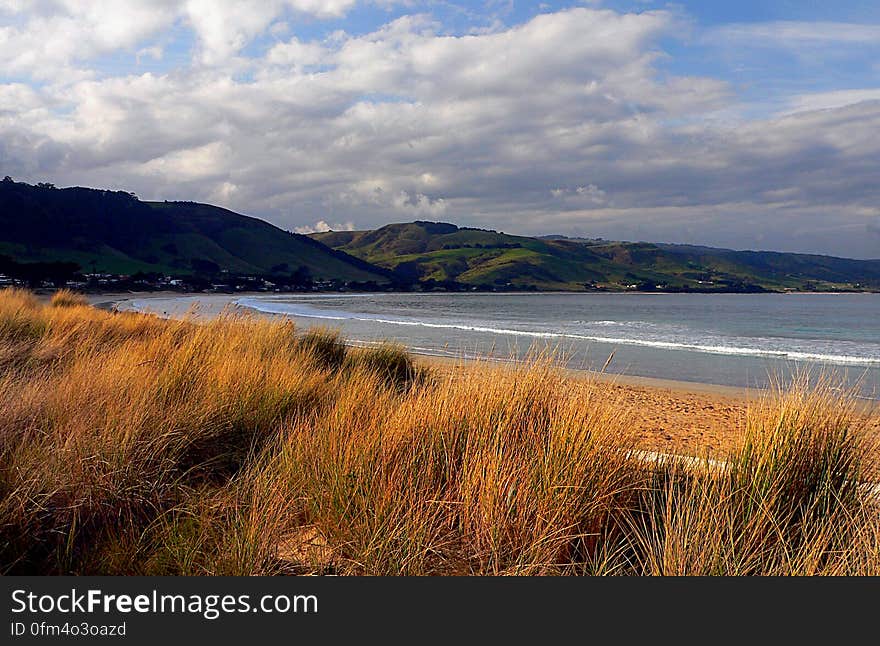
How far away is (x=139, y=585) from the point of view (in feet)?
8.71

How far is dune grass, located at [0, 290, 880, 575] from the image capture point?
3.17 m

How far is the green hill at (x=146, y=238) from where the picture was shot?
118 m

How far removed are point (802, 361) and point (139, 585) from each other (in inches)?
926

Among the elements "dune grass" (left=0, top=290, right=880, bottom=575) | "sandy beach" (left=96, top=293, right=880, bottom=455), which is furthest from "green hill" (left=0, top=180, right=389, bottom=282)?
"dune grass" (left=0, top=290, right=880, bottom=575)

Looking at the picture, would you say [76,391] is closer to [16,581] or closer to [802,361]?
[16,581]

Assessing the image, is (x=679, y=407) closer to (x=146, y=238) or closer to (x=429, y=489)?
(x=429, y=489)

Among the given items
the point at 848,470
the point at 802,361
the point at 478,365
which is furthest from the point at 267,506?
the point at 802,361

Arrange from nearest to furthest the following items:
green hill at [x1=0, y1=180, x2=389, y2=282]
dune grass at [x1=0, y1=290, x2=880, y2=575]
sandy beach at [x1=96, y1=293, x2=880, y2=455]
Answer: dune grass at [x1=0, y1=290, x2=880, y2=575]
sandy beach at [x1=96, y1=293, x2=880, y2=455]
green hill at [x1=0, y1=180, x2=389, y2=282]

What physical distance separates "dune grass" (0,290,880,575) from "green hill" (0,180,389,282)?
111 meters

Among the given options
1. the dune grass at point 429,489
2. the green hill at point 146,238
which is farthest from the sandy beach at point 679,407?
the green hill at point 146,238

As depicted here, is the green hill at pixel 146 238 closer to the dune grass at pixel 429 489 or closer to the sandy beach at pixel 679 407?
the sandy beach at pixel 679 407

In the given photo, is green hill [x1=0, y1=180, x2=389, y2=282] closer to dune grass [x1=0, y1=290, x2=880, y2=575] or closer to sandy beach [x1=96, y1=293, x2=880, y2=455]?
sandy beach [x1=96, y1=293, x2=880, y2=455]

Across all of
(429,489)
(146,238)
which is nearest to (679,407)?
(429,489)

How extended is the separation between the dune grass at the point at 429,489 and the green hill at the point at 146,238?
111 m
